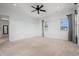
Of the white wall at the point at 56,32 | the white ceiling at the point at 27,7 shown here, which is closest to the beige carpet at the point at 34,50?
the white wall at the point at 56,32

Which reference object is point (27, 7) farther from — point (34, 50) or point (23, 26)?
point (34, 50)

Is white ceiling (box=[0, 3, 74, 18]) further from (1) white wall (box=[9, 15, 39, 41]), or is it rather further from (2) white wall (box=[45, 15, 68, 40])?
(2) white wall (box=[45, 15, 68, 40])

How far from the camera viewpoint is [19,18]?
3.83 m

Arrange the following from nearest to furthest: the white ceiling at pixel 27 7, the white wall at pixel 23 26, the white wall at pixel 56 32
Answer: the white ceiling at pixel 27 7 → the white wall at pixel 23 26 → the white wall at pixel 56 32

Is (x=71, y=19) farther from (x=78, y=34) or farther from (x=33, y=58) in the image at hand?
(x=33, y=58)

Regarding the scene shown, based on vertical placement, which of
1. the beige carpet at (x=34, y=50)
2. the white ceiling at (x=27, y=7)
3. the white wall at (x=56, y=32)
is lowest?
the beige carpet at (x=34, y=50)

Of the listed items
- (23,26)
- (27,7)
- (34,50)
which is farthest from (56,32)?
(27,7)

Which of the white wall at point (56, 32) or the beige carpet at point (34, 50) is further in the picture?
the white wall at point (56, 32)

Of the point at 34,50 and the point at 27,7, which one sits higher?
the point at 27,7

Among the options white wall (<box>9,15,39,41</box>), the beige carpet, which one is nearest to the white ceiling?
white wall (<box>9,15,39,41</box>)

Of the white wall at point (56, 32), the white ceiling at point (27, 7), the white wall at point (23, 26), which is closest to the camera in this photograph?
the white ceiling at point (27, 7)

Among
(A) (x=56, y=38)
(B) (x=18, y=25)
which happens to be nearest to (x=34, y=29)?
(B) (x=18, y=25)

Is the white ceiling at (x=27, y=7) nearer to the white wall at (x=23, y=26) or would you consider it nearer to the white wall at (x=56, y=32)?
the white wall at (x=23, y=26)

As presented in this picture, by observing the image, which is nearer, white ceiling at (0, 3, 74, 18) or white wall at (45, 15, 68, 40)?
white ceiling at (0, 3, 74, 18)
